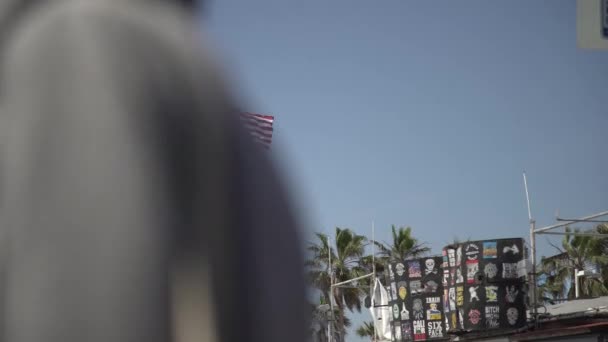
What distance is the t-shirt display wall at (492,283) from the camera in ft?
63.4

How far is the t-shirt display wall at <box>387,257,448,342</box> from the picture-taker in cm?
2244

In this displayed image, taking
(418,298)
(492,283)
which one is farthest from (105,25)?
(418,298)

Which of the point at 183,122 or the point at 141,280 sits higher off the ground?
the point at 183,122

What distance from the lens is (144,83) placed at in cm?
66

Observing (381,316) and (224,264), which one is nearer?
(224,264)

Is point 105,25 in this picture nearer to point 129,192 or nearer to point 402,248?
point 129,192

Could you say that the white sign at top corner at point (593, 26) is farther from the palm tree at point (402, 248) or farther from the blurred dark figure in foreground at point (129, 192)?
the palm tree at point (402, 248)

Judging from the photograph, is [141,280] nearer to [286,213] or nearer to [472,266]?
[286,213]

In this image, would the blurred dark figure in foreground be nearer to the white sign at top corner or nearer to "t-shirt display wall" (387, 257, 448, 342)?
the white sign at top corner

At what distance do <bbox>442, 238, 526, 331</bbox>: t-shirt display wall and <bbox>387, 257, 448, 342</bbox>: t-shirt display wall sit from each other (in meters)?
2.40

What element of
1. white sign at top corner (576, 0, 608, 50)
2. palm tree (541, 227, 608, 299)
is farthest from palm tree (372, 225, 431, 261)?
white sign at top corner (576, 0, 608, 50)

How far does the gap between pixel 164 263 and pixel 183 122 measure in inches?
4.6

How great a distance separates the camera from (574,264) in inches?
1756

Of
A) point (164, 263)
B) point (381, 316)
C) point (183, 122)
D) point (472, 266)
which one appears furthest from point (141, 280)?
point (381, 316)
